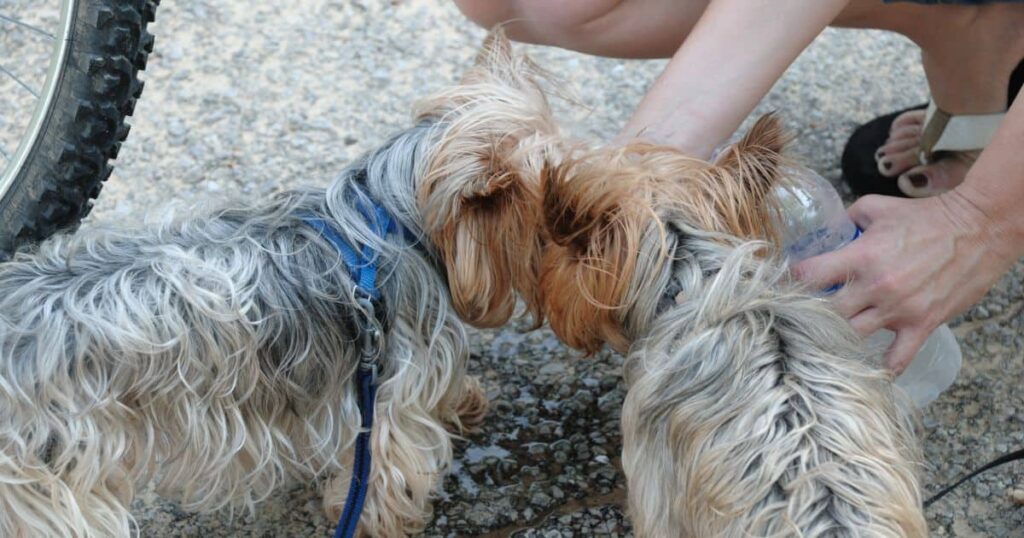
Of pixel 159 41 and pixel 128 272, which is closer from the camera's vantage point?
pixel 128 272

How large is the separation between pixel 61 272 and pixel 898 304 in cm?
149

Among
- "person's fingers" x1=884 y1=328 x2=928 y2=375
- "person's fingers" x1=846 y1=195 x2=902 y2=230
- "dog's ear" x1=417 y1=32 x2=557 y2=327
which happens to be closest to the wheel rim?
"dog's ear" x1=417 y1=32 x2=557 y2=327

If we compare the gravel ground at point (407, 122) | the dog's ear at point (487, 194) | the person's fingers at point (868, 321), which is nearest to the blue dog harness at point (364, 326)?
the dog's ear at point (487, 194)

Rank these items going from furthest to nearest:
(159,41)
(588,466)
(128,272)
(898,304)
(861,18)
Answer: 1. (159,41)
2. (861,18)
3. (588,466)
4. (898,304)
5. (128,272)

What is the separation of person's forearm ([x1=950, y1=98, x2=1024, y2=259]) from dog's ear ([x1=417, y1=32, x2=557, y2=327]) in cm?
80

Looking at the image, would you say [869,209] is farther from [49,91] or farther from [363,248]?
[49,91]

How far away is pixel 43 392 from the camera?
1.75 m

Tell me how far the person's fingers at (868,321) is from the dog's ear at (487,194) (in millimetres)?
582

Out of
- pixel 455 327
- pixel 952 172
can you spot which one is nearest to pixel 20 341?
pixel 455 327

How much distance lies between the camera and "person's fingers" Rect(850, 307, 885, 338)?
200 centimetres

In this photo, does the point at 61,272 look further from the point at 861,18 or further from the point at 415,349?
the point at 861,18

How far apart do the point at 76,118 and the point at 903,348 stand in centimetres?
168

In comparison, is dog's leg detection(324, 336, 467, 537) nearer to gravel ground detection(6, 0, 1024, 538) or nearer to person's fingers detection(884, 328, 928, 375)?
gravel ground detection(6, 0, 1024, 538)

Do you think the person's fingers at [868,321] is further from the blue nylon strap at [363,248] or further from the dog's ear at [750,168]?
the blue nylon strap at [363,248]
